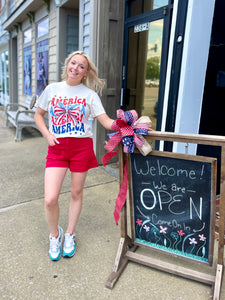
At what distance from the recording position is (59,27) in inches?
248

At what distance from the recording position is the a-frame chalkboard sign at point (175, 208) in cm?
194

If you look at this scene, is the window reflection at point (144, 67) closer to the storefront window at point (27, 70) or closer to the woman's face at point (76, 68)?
the woman's face at point (76, 68)

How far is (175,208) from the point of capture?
211 cm

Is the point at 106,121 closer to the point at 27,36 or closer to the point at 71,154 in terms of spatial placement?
the point at 71,154

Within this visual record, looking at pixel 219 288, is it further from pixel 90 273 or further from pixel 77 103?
pixel 77 103

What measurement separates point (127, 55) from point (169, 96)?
1.49 metres

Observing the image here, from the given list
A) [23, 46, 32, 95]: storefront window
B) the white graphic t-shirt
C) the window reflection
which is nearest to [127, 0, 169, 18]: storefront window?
the window reflection

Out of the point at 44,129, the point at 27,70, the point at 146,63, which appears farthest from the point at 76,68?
the point at 27,70

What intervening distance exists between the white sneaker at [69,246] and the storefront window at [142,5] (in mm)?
2967

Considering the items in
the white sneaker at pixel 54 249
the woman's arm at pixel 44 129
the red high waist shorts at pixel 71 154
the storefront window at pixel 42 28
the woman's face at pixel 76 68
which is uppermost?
the storefront window at pixel 42 28

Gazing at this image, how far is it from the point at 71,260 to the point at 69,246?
0.38 ft

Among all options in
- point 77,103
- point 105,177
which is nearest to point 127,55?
point 105,177

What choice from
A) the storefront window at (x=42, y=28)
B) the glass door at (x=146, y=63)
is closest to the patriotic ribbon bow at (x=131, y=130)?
the glass door at (x=146, y=63)

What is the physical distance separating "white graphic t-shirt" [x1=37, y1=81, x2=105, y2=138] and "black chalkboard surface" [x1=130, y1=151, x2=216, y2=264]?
495 millimetres
